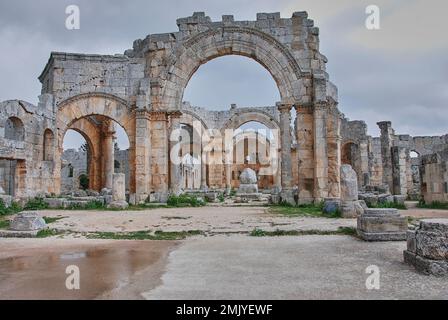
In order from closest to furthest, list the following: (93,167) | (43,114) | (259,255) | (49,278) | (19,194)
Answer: (49,278)
(259,255)
(19,194)
(43,114)
(93,167)

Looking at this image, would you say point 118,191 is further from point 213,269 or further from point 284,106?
point 213,269

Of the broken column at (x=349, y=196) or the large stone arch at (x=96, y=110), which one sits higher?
the large stone arch at (x=96, y=110)

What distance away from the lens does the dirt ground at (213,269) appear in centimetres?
321

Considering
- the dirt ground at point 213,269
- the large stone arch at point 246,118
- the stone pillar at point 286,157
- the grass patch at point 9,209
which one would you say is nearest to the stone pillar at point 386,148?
the stone pillar at point 286,157

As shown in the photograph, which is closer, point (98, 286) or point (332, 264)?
point (98, 286)

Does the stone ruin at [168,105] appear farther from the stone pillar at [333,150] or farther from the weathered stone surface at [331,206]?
the weathered stone surface at [331,206]

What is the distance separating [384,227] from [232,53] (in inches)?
426

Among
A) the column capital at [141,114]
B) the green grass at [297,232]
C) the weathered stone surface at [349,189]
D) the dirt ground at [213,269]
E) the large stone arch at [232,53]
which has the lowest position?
the dirt ground at [213,269]

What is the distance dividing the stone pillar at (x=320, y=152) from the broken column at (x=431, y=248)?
9513 millimetres

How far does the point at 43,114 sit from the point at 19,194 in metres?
3.28

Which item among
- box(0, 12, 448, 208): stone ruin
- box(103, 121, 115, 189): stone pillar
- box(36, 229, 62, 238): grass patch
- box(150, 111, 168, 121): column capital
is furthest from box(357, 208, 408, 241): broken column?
box(103, 121, 115, 189): stone pillar

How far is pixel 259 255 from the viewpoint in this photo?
4875 mm
